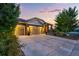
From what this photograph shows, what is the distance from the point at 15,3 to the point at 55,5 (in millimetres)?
548

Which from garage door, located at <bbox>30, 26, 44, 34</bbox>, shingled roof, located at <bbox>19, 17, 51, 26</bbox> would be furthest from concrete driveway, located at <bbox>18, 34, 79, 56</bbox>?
shingled roof, located at <bbox>19, 17, 51, 26</bbox>

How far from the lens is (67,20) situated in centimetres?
307

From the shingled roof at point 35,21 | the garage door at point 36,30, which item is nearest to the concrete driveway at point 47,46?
the garage door at point 36,30

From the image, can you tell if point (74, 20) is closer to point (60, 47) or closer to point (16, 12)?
point (60, 47)

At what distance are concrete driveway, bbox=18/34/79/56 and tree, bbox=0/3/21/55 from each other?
109 mm

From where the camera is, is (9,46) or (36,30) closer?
(9,46)

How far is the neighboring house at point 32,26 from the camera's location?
10.0ft

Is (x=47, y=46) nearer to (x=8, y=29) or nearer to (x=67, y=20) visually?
(x=67, y=20)

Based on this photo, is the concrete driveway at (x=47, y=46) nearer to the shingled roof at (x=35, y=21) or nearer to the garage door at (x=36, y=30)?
the garage door at (x=36, y=30)

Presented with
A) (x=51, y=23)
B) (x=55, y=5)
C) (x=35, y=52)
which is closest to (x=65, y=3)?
(x=55, y=5)

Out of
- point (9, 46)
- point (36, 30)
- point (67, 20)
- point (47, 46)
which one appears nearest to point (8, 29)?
point (9, 46)

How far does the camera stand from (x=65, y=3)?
3.05 metres

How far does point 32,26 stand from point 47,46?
35cm

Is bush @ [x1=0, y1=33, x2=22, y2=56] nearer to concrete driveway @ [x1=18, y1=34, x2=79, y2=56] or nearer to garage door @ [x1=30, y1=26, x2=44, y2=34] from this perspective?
concrete driveway @ [x1=18, y1=34, x2=79, y2=56]
